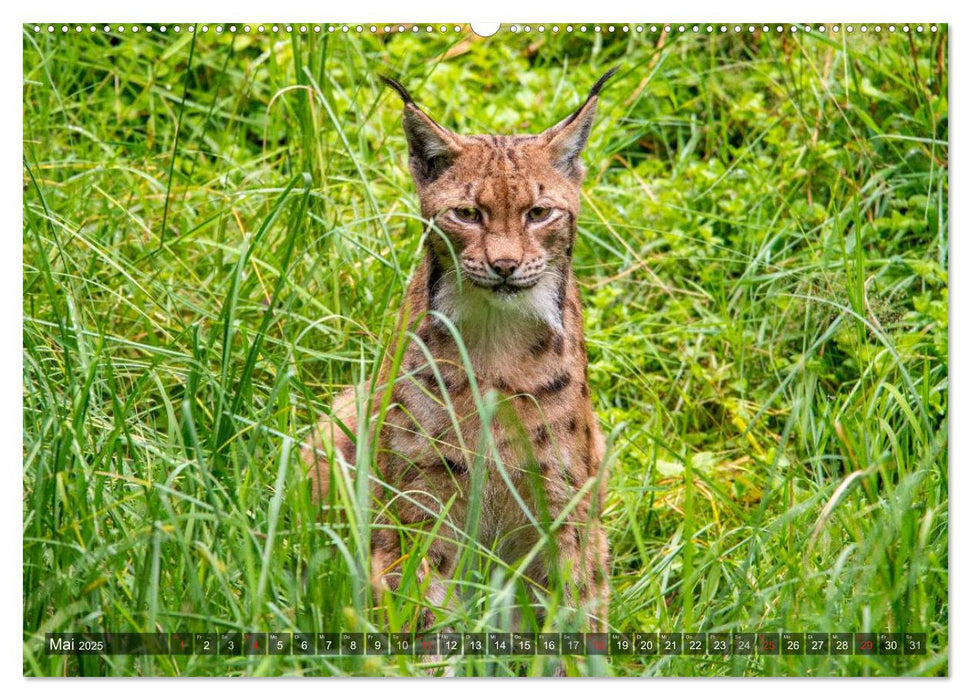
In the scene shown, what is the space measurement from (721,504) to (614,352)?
1016mm

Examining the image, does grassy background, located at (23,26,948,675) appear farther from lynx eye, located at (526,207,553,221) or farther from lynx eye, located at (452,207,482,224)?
lynx eye, located at (526,207,553,221)

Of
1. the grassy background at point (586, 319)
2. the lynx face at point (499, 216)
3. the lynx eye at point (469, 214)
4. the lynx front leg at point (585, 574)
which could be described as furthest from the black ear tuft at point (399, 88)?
the lynx front leg at point (585, 574)

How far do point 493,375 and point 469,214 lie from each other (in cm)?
62

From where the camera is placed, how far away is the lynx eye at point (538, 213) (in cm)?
491

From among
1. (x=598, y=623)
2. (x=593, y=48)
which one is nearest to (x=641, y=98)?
(x=593, y=48)

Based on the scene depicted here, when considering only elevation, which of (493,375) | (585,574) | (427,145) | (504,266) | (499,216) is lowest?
(585,574)

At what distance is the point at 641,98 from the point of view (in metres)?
7.39

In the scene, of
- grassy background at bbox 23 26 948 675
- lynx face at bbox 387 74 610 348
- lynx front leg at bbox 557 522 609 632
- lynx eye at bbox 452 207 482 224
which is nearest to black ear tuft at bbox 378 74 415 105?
lynx face at bbox 387 74 610 348

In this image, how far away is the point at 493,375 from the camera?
5.12m

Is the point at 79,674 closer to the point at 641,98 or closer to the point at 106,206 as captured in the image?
the point at 106,206

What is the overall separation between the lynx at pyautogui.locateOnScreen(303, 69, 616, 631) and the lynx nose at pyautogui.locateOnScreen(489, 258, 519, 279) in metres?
0.03

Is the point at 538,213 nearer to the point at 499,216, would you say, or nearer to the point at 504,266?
the point at 499,216

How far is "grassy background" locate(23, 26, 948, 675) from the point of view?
4492 millimetres

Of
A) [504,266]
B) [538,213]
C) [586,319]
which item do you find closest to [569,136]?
[538,213]
